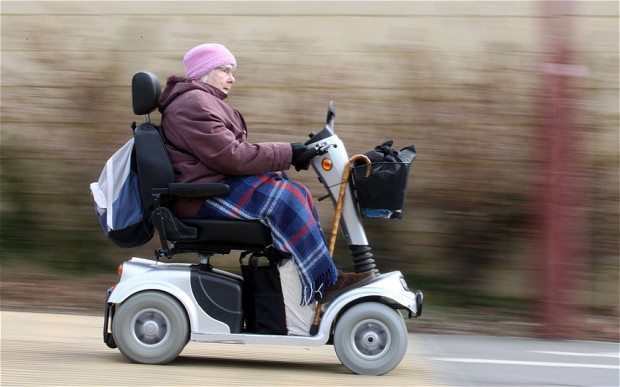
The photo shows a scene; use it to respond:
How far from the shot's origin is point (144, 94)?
204 inches

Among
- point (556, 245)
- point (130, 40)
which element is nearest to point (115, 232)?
point (556, 245)

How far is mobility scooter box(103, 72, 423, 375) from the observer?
5152 mm

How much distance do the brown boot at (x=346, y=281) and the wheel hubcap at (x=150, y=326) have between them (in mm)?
765

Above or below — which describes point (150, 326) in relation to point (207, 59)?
below

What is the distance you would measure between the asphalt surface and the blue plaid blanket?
50cm

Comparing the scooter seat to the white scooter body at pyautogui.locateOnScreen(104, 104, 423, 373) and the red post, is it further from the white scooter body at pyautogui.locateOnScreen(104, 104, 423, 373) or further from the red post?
the red post

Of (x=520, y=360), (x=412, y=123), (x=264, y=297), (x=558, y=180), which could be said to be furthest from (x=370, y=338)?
(x=412, y=123)

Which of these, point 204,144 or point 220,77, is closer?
point 204,144

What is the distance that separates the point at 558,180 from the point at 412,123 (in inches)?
50.3

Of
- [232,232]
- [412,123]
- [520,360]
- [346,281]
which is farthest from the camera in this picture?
[412,123]

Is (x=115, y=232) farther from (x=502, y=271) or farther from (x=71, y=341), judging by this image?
(x=502, y=271)

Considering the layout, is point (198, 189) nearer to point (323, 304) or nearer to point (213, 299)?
point (213, 299)

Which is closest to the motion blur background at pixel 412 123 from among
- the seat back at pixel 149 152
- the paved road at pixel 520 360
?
the paved road at pixel 520 360

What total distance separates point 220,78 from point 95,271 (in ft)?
11.7
